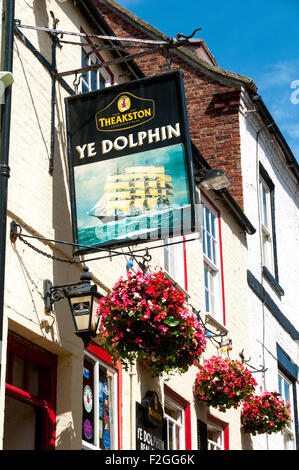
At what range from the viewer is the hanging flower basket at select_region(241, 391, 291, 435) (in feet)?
45.1

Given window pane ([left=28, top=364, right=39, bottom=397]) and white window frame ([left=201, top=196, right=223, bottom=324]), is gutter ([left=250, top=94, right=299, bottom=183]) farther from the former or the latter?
window pane ([left=28, top=364, right=39, bottom=397])

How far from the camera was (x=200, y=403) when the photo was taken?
1281 cm

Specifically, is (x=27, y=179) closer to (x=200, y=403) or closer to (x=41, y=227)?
(x=41, y=227)

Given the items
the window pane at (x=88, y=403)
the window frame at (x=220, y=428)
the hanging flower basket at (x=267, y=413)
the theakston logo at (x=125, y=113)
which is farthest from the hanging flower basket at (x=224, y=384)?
the theakston logo at (x=125, y=113)

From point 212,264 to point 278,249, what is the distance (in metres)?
4.38

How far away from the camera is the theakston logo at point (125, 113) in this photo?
9344 mm

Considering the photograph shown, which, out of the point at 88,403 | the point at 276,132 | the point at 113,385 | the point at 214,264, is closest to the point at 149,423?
the point at 113,385

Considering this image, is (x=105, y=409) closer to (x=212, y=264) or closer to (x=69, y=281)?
(x=69, y=281)

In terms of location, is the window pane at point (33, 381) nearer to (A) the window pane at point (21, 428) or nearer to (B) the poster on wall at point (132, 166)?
(A) the window pane at point (21, 428)

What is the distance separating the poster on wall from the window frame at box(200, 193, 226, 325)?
5.02 metres

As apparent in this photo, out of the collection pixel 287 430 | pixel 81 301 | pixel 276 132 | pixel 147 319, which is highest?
pixel 276 132

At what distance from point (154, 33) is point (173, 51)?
1.77 feet

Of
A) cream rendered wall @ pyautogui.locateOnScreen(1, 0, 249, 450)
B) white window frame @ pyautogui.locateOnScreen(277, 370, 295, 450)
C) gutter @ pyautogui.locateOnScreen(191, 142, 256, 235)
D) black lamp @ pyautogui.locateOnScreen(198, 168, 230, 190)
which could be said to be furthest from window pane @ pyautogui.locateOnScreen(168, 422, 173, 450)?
white window frame @ pyautogui.locateOnScreen(277, 370, 295, 450)

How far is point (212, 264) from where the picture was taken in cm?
1468
